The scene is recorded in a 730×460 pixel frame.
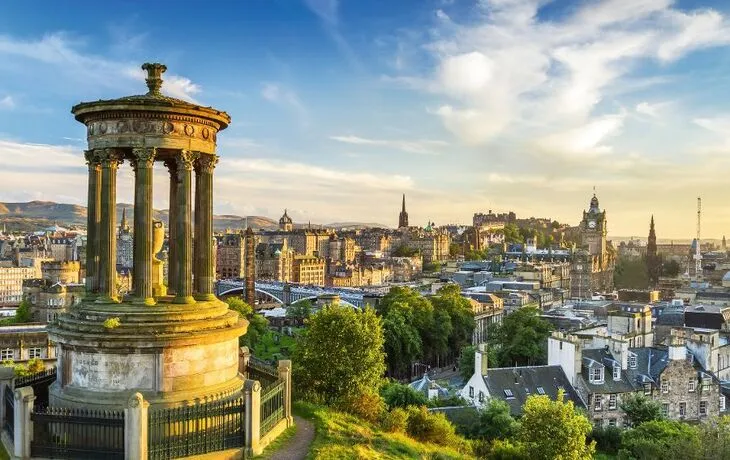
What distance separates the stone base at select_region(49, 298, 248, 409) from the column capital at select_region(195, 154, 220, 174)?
4100mm

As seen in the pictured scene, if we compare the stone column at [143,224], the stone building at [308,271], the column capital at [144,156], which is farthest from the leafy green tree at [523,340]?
the stone building at [308,271]

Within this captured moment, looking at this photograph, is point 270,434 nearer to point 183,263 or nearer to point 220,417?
point 220,417

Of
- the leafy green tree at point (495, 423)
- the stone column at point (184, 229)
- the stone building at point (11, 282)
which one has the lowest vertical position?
the stone building at point (11, 282)

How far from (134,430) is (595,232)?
6904 inches

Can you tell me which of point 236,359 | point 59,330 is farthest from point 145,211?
point 236,359

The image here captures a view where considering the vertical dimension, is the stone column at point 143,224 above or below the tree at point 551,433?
above

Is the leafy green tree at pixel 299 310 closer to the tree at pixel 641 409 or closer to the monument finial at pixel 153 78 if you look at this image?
the tree at pixel 641 409

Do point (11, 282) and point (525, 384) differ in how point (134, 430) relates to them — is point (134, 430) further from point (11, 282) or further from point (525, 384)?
point (11, 282)

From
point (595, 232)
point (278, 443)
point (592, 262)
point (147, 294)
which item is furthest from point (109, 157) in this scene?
point (595, 232)

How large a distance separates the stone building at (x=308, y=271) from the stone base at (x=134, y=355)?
142700mm

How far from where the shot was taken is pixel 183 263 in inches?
683

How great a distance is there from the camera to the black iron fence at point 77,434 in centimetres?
1448

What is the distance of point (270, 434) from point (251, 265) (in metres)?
99.3

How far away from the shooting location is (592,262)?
153 m
